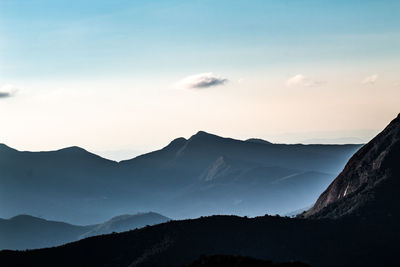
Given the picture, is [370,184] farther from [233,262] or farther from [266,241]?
[233,262]

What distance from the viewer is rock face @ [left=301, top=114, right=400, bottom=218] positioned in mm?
140625

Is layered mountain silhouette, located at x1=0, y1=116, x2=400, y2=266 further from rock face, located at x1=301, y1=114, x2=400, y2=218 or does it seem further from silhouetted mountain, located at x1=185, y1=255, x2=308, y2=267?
silhouetted mountain, located at x1=185, y1=255, x2=308, y2=267

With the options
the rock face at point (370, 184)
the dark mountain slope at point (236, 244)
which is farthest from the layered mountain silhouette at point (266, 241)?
the rock face at point (370, 184)

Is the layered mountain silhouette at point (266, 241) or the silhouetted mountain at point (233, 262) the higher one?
the layered mountain silhouette at point (266, 241)

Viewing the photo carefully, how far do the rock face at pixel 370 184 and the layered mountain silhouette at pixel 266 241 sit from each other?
0.31 metres

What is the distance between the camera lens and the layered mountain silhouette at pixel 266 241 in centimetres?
11869

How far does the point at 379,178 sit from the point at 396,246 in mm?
32545

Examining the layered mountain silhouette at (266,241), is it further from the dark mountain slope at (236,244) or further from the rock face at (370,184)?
the rock face at (370,184)

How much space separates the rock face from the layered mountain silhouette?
0.31 m

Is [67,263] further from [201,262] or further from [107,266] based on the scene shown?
[201,262]

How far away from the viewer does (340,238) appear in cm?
12500

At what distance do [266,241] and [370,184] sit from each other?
3590cm

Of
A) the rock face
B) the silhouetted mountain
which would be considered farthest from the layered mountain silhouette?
the silhouetted mountain

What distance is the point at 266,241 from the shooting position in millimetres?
124188
